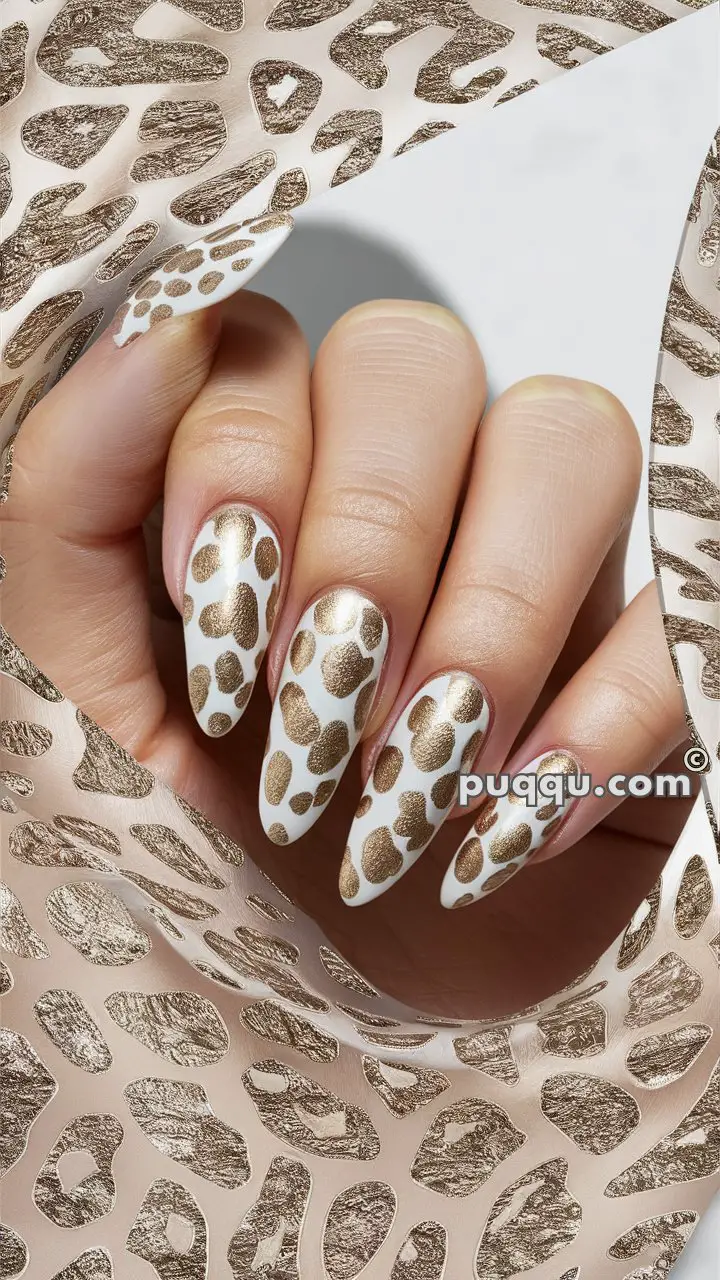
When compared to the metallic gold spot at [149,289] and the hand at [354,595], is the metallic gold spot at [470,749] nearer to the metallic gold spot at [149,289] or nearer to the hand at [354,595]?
the hand at [354,595]

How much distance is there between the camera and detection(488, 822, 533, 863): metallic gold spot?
276 mm

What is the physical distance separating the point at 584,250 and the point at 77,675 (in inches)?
6.5

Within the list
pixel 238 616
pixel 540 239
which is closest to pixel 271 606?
pixel 238 616

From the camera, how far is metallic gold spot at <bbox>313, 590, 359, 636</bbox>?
0.25 m

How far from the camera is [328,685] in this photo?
251mm

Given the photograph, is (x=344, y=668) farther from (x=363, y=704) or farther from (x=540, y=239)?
(x=540, y=239)

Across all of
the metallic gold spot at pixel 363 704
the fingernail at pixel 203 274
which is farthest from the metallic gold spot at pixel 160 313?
the metallic gold spot at pixel 363 704

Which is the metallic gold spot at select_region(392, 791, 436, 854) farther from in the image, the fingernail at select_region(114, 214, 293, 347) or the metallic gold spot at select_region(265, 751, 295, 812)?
the fingernail at select_region(114, 214, 293, 347)

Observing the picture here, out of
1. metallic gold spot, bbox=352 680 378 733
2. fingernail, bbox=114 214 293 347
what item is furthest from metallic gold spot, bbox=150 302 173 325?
metallic gold spot, bbox=352 680 378 733

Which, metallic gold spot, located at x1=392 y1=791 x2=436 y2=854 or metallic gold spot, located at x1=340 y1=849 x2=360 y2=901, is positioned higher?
metallic gold spot, located at x1=392 y1=791 x2=436 y2=854

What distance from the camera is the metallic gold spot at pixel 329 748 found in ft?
0.83

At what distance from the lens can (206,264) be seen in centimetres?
28

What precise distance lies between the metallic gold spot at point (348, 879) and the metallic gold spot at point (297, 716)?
0.04 m

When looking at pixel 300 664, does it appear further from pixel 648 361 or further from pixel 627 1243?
pixel 627 1243
